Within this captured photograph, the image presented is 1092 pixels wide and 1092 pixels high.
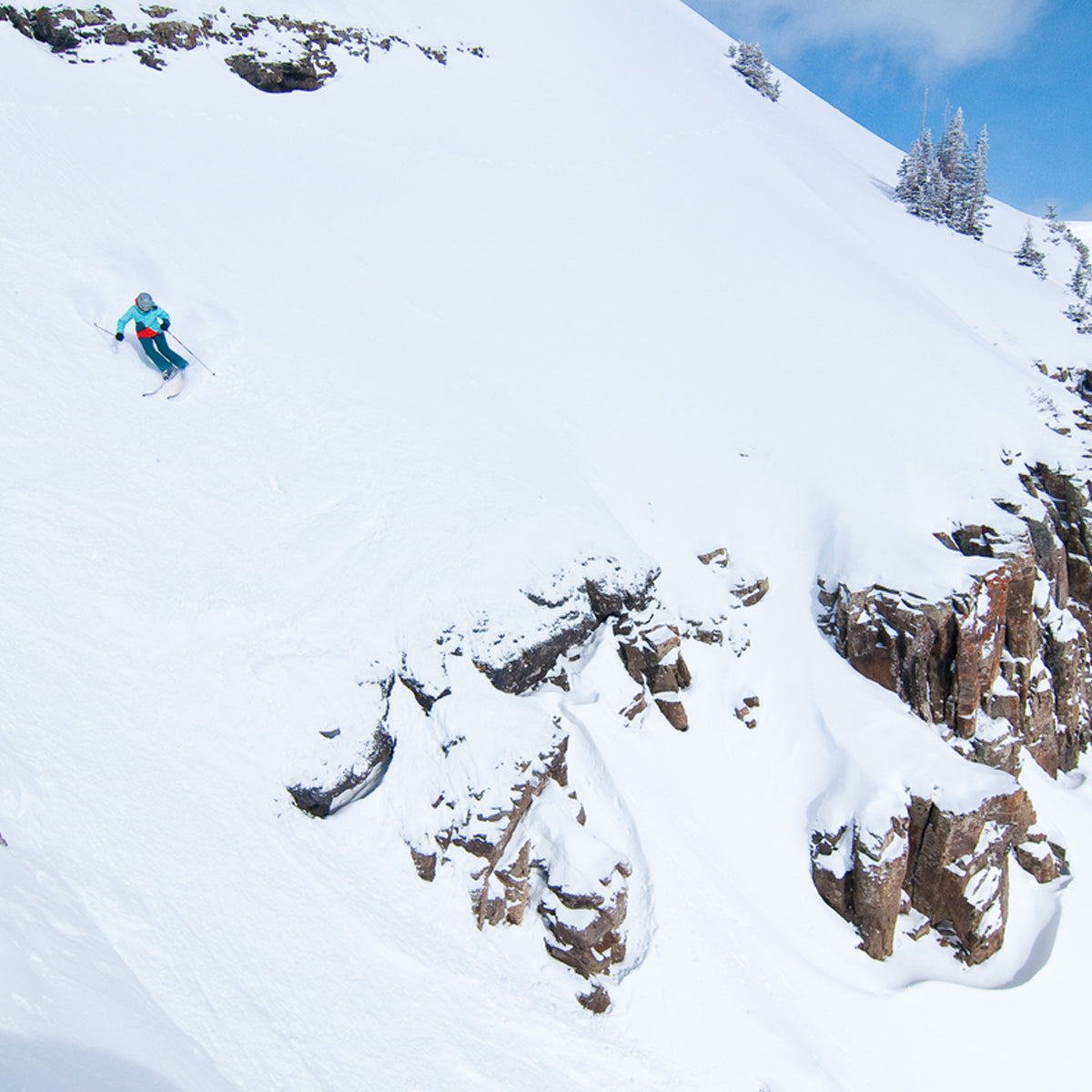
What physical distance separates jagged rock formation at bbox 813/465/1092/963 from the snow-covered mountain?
0.08m

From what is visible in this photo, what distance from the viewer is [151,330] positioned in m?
9.95

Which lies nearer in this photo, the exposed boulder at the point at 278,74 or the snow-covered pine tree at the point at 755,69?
the exposed boulder at the point at 278,74

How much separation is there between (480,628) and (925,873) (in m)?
8.91

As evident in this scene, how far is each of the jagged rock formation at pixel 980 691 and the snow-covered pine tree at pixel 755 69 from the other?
43.8 metres

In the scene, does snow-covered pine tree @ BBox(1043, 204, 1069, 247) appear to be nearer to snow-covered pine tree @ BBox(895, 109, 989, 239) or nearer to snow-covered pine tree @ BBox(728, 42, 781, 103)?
snow-covered pine tree @ BBox(895, 109, 989, 239)

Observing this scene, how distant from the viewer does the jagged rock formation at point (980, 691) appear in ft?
36.6

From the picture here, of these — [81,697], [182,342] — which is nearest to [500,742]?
[81,697]

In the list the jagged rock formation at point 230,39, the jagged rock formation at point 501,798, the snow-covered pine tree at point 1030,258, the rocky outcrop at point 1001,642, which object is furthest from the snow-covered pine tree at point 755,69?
the jagged rock formation at point 501,798

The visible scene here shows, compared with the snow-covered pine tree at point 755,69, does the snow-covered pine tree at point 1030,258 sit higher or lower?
lower

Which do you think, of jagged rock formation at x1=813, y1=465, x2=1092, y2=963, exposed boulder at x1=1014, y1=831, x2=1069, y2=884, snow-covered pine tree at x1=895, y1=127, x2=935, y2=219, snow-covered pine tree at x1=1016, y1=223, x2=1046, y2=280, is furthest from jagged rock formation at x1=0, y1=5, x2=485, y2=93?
snow-covered pine tree at x1=1016, y1=223, x2=1046, y2=280

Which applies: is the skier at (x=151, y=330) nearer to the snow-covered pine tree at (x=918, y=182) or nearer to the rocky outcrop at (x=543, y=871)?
the rocky outcrop at (x=543, y=871)

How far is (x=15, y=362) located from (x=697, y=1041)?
12550 mm

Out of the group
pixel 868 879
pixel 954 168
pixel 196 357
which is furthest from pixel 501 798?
pixel 954 168

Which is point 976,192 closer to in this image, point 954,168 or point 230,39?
point 954,168
